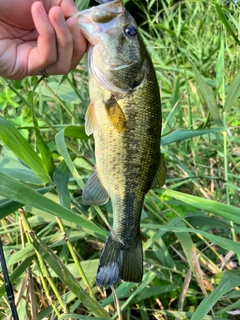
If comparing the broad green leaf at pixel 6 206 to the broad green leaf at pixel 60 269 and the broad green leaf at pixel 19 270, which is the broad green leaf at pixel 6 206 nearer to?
the broad green leaf at pixel 60 269

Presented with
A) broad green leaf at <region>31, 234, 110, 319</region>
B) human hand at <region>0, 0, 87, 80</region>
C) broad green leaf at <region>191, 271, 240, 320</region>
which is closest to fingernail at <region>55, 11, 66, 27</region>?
human hand at <region>0, 0, 87, 80</region>

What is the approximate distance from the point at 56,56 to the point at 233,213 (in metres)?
0.71

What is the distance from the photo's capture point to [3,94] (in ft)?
6.14

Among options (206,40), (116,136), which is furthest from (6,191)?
(206,40)

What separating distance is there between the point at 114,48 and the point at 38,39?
0.23m

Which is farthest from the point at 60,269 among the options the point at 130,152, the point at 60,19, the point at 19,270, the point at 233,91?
the point at 233,91

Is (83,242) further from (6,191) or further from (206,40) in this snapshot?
(206,40)

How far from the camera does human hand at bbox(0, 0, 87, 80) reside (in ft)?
3.48

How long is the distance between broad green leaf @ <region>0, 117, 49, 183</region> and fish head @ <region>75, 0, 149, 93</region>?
0.95 ft

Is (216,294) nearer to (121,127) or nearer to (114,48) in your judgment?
(121,127)

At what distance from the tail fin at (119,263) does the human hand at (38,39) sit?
1.92 ft

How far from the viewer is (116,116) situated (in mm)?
1099

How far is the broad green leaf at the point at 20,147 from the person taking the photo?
3.37 ft

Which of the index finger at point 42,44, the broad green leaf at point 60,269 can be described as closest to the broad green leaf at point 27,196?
the broad green leaf at point 60,269
